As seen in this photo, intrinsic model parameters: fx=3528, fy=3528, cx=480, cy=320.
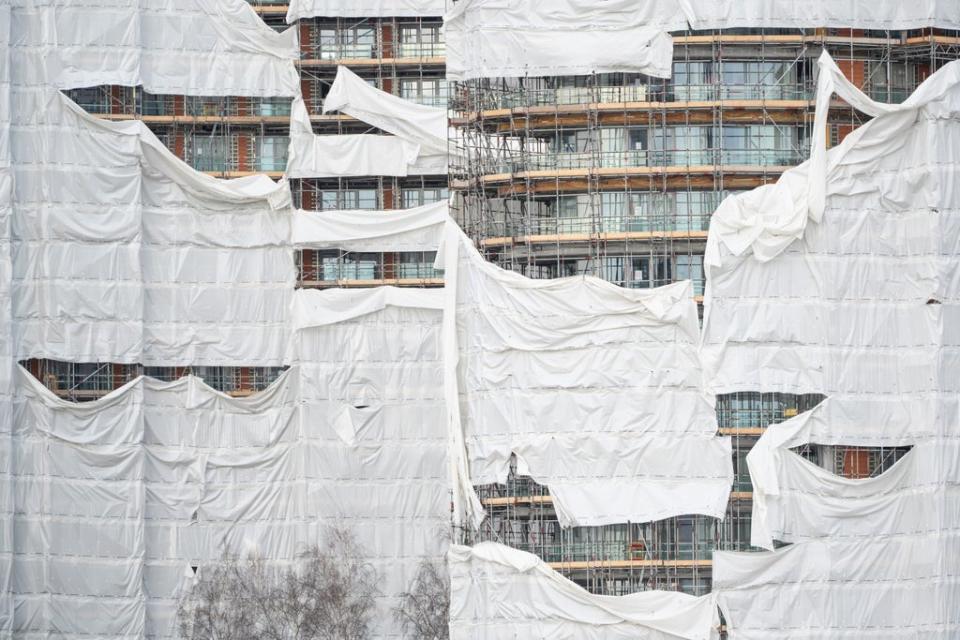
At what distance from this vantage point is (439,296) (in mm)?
134750

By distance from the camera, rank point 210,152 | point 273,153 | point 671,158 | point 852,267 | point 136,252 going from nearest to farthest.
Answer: point 852,267 < point 671,158 < point 136,252 < point 210,152 < point 273,153

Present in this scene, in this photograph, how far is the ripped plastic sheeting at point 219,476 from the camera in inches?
5271

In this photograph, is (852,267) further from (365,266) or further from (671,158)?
(365,266)

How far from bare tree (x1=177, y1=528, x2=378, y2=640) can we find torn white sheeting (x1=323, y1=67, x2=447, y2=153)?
15680 mm

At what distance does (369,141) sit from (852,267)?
2631 cm

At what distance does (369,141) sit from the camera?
448ft

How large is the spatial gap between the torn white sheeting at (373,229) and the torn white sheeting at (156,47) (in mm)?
5625

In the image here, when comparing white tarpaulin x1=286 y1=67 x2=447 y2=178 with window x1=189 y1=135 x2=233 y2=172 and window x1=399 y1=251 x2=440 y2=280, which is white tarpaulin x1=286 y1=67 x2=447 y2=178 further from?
window x1=399 y1=251 x2=440 y2=280

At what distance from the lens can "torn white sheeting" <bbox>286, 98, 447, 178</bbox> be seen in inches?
5359

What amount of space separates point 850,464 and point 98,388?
1285 inches

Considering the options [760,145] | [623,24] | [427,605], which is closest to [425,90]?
[427,605]

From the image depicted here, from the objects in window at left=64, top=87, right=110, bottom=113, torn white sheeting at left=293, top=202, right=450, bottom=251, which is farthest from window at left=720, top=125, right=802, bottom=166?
window at left=64, top=87, right=110, bottom=113

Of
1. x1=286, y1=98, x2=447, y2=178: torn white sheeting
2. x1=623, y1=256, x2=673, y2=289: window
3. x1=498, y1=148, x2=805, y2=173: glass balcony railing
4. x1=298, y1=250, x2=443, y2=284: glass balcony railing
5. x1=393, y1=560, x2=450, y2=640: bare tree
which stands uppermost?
x1=286, y1=98, x2=447, y2=178: torn white sheeting

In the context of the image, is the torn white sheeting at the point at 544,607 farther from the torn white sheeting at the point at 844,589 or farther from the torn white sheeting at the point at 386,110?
the torn white sheeting at the point at 386,110
